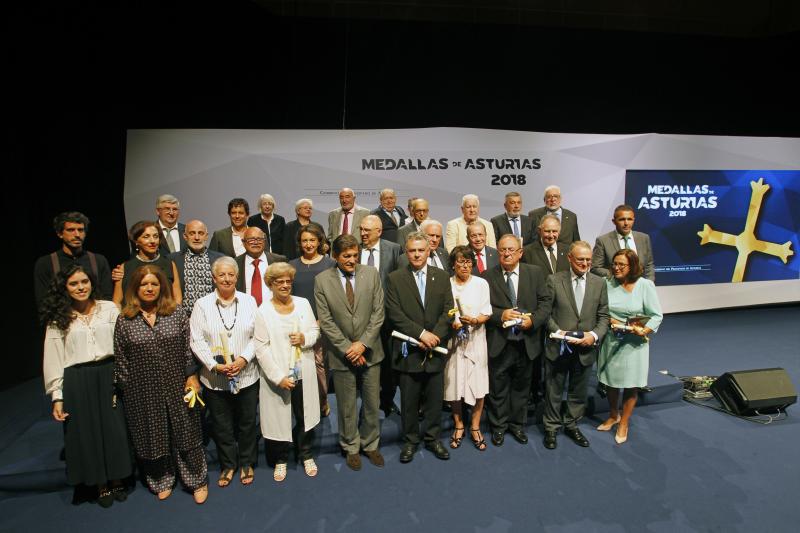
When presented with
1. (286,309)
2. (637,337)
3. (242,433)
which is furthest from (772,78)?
(242,433)

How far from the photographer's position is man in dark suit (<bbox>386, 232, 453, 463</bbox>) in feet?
10.7

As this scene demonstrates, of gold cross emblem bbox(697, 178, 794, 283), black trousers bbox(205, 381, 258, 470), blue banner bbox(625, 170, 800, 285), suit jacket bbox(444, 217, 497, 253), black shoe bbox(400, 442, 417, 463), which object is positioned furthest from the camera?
gold cross emblem bbox(697, 178, 794, 283)

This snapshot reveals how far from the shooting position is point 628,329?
352 cm

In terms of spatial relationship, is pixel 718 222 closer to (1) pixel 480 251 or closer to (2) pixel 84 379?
(1) pixel 480 251

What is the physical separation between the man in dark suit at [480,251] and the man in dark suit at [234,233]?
6.29 ft

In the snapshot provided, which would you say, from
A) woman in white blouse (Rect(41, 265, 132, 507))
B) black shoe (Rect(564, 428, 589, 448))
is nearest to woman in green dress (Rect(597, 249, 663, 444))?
black shoe (Rect(564, 428, 589, 448))

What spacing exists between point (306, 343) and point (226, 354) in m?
0.48

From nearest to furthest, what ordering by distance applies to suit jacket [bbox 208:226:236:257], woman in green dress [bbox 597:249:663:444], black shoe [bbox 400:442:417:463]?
black shoe [bbox 400:442:417:463], woman in green dress [bbox 597:249:663:444], suit jacket [bbox 208:226:236:257]

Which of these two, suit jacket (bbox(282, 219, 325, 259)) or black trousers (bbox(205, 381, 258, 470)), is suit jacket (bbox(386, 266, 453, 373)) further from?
suit jacket (bbox(282, 219, 325, 259))

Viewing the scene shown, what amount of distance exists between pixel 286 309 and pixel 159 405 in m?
0.91

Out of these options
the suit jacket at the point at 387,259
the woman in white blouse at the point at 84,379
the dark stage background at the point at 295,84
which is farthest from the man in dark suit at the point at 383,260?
the dark stage background at the point at 295,84

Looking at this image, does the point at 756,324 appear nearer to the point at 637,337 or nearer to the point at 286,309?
the point at 637,337

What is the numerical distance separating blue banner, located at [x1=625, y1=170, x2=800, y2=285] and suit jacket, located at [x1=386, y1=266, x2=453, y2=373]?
450 cm

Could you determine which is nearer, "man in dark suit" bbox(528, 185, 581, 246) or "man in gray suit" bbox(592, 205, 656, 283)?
"man in gray suit" bbox(592, 205, 656, 283)
